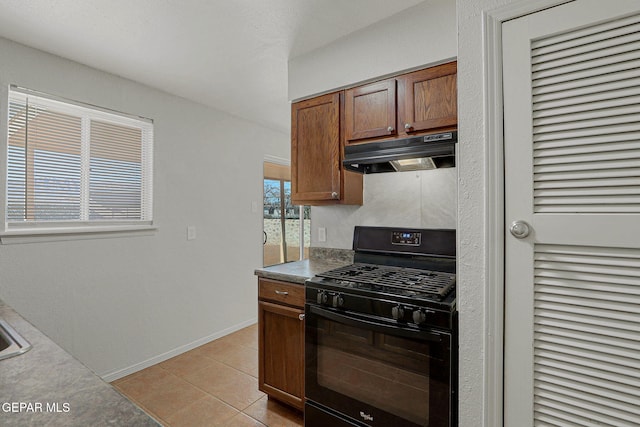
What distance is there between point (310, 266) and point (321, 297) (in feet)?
1.81

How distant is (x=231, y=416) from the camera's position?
6.60 feet

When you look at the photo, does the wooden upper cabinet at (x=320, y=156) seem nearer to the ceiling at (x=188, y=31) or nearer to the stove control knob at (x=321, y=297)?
the ceiling at (x=188, y=31)

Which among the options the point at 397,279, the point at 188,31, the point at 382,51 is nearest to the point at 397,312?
the point at 397,279

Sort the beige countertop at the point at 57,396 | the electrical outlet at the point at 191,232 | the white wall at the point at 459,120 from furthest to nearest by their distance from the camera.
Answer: the electrical outlet at the point at 191,232
the white wall at the point at 459,120
the beige countertop at the point at 57,396

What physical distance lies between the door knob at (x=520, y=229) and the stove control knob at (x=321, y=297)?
0.95 m

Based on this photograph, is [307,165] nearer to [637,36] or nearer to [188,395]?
[637,36]

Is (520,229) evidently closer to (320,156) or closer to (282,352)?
(320,156)

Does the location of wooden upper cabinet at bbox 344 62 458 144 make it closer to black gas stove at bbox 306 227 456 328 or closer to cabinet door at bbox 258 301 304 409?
black gas stove at bbox 306 227 456 328

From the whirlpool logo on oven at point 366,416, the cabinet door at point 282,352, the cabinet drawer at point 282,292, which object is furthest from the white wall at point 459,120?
the cabinet door at point 282,352

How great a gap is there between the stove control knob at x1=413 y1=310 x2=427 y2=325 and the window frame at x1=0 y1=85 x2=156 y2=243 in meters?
2.34

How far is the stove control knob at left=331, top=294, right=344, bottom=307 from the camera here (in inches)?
62.9

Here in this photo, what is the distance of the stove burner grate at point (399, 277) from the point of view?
4.99 ft

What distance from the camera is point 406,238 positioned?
6.61ft

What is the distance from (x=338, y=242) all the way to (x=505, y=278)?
1.40m
